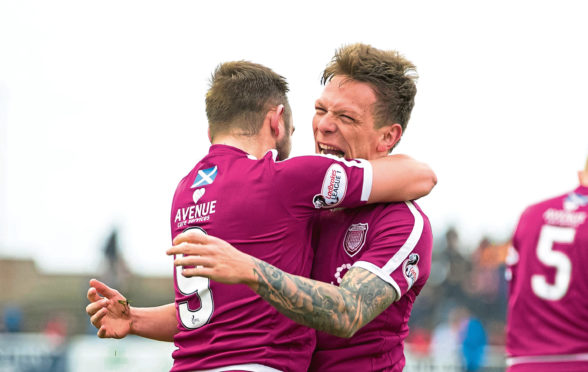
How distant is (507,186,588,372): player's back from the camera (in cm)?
417

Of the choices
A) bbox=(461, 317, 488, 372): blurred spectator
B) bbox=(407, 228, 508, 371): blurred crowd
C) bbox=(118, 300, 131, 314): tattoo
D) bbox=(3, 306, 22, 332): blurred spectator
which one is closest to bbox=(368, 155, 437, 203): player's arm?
bbox=(118, 300, 131, 314): tattoo

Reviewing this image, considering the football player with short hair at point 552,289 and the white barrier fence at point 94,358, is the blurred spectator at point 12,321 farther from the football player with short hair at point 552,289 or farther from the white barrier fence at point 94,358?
the football player with short hair at point 552,289

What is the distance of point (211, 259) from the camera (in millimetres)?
3268

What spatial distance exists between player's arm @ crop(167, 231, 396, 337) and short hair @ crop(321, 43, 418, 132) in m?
0.94

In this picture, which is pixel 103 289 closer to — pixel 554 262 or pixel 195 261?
pixel 195 261

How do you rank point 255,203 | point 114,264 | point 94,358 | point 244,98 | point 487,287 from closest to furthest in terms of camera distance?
point 255,203
point 244,98
point 94,358
point 487,287
point 114,264

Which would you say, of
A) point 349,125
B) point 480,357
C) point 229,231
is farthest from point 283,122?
point 480,357

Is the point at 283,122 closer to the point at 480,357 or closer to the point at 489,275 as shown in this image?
the point at 480,357

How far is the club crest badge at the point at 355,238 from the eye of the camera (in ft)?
13.8

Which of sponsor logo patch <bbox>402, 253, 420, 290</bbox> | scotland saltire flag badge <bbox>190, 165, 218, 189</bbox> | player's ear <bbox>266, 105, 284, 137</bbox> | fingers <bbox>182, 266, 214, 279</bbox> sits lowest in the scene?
sponsor logo patch <bbox>402, 253, 420, 290</bbox>

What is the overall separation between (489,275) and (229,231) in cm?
1362

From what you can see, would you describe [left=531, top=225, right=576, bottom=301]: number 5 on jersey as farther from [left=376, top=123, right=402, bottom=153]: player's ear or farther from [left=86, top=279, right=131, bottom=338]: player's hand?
[left=86, top=279, right=131, bottom=338]: player's hand

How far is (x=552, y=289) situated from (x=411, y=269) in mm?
743

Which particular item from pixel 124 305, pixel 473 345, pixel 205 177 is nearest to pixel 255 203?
pixel 205 177
